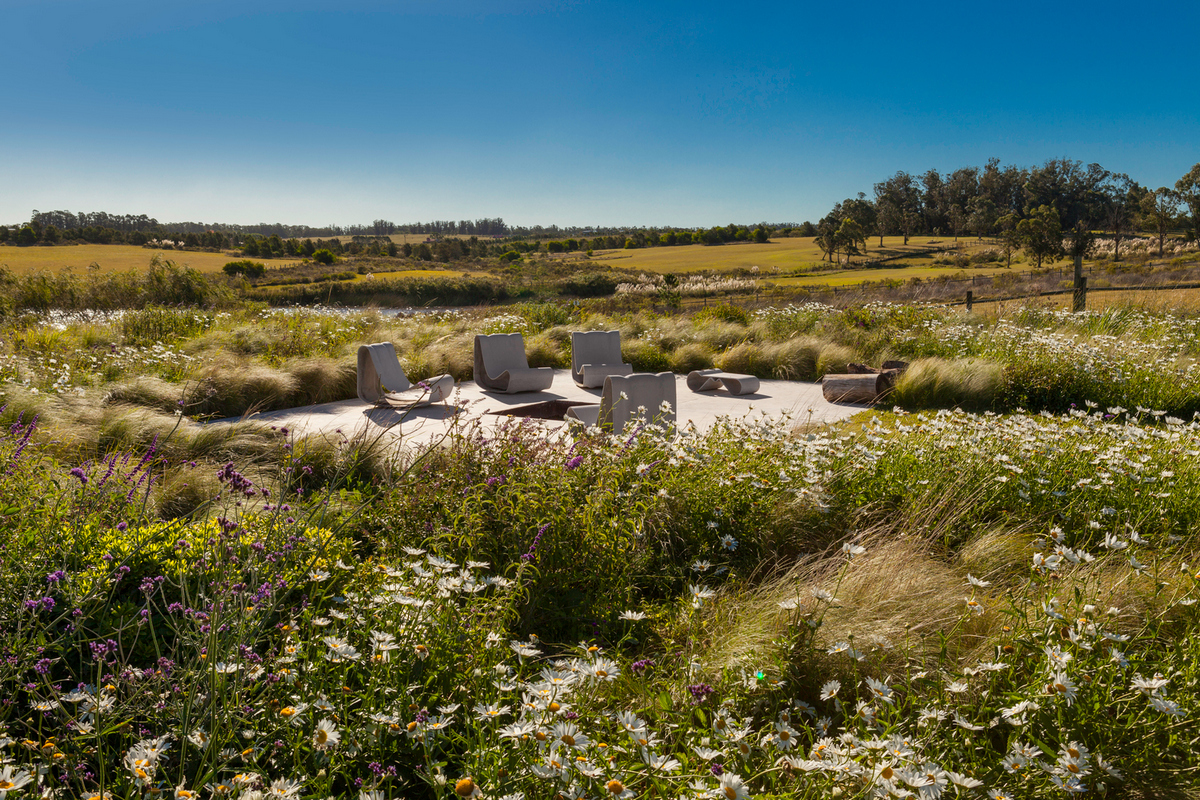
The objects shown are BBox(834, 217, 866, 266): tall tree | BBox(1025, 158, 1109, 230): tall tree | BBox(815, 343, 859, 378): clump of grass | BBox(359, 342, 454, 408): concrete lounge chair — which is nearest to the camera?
BBox(359, 342, 454, 408): concrete lounge chair

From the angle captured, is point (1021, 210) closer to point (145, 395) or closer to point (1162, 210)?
point (1162, 210)

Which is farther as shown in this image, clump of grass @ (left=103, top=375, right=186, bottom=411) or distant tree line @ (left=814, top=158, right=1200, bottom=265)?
distant tree line @ (left=814, top=158, right=1200, bottom=265)

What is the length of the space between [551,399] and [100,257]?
42615 mm

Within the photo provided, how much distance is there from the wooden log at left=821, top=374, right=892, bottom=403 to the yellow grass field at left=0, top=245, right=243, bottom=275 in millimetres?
34493

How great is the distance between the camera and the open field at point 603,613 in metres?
1.51

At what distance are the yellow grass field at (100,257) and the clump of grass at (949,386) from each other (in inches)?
1389

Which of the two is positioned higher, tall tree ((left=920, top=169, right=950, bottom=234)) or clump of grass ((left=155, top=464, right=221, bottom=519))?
tall tree ((left=920, top=169, right=950, bottom=234))

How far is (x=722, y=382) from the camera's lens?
8.88 m

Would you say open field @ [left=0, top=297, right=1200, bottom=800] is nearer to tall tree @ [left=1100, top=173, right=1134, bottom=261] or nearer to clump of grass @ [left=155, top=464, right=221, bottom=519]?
clump of grass @ [left=155, top=464, right=221, bottom=519]

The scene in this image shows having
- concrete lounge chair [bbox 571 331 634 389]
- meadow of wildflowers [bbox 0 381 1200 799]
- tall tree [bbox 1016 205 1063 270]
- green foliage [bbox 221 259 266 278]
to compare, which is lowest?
meadow of wildflowers [bbox 0 381 1200 799]

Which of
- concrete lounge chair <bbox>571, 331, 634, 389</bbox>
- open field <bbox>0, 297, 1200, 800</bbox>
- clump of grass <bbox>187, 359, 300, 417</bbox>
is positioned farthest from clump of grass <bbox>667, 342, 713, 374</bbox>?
clump of grass <bbox>187, 359, 300, 417</bbox>

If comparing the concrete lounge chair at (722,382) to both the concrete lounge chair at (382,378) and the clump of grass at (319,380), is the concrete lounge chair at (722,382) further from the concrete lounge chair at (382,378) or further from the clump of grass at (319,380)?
the clump of grass at (319,380)

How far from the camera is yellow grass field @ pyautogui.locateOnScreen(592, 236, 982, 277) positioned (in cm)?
5191

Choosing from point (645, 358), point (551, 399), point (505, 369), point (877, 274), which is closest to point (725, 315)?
point (645, 358)
